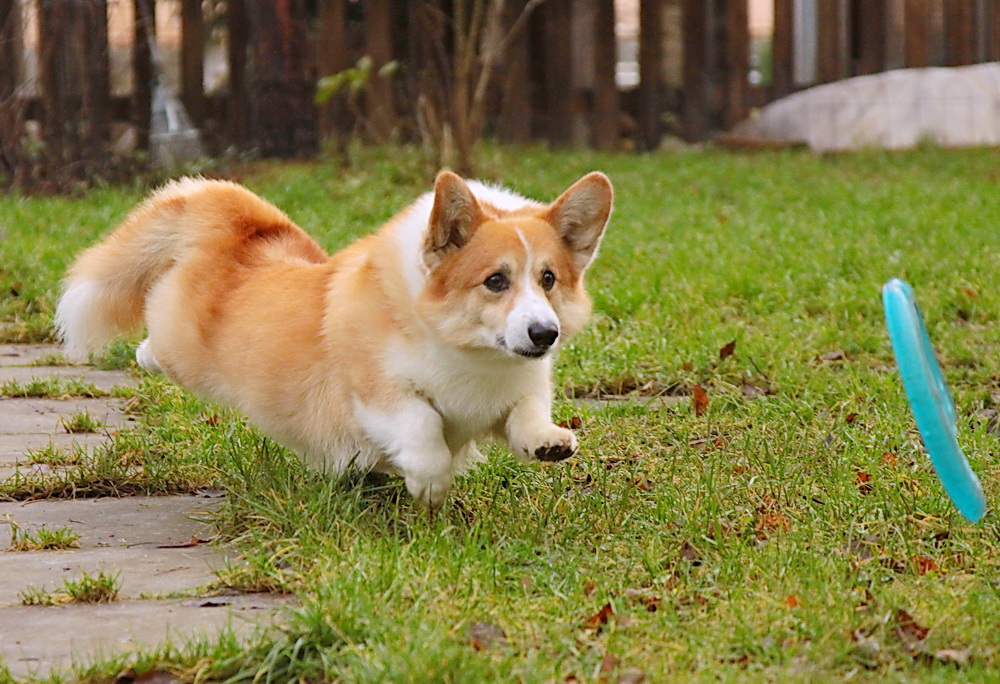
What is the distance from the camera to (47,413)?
15.6ft

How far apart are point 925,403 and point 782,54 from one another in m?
11.4

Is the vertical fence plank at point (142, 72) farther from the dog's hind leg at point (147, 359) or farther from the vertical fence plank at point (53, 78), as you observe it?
the dog's hind leg at point (147, 359)

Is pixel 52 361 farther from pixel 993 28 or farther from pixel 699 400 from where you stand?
pixel 993 28

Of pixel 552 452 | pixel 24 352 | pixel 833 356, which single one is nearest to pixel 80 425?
pixel 24 352

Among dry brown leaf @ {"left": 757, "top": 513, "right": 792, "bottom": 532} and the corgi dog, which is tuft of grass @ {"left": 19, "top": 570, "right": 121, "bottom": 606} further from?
dry brown leaf @ {"left": 757, "top": 513, "right": 792, "bottom": 532}

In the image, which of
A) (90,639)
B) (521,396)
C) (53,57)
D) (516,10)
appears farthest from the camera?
(516,10)

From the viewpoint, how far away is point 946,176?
10484 mm

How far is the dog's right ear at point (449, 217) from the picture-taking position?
3336mm

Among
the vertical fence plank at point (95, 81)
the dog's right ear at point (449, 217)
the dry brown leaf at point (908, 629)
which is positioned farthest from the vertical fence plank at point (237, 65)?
the dry brown leaf at point (908, 629)

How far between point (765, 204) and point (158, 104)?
477 cm

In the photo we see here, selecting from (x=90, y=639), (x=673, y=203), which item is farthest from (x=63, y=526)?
(x=673, y=203)

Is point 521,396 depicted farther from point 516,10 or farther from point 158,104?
point 516,10

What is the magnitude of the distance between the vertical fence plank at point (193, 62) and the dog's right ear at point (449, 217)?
28.5 ft

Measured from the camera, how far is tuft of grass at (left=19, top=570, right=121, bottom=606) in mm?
3000
